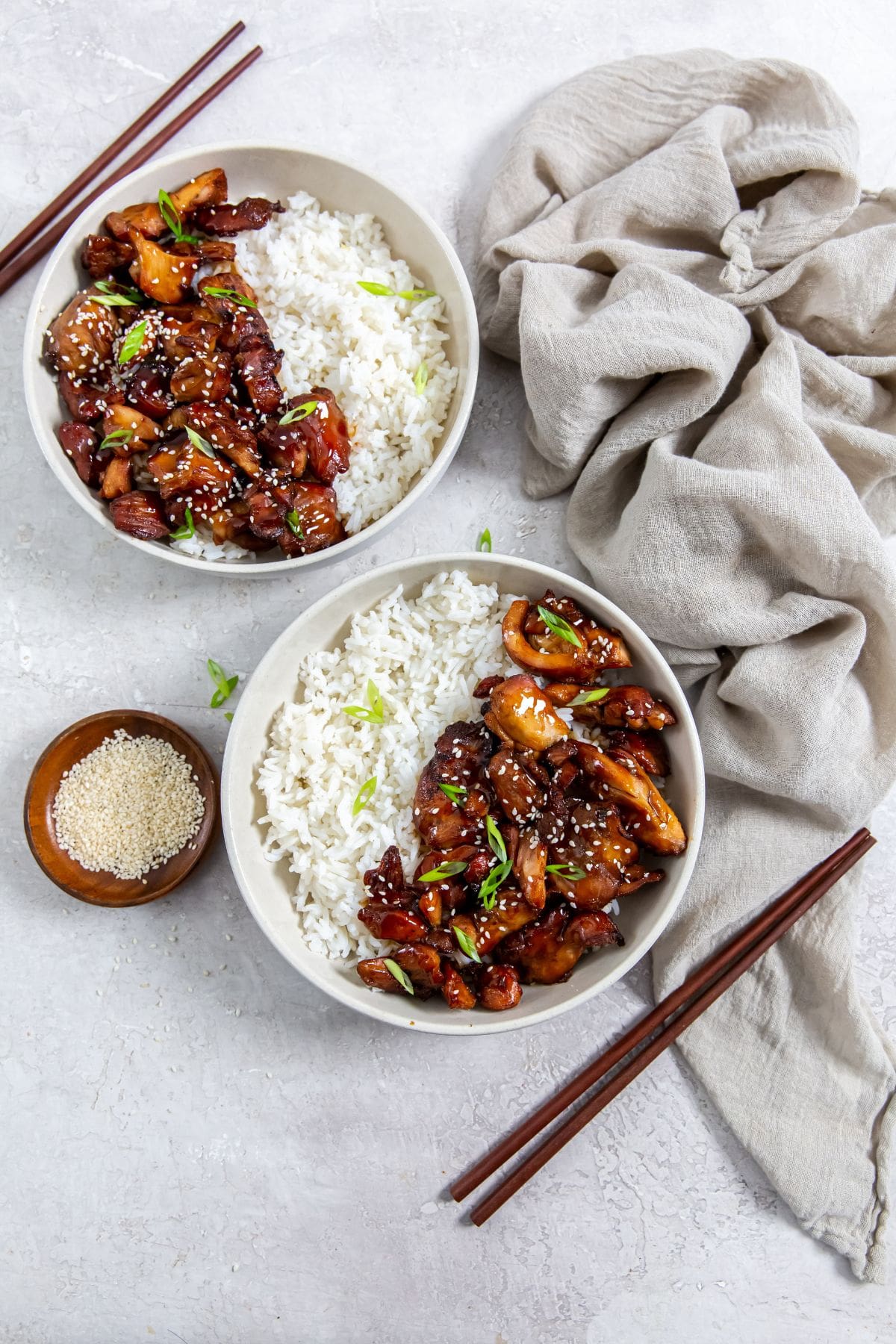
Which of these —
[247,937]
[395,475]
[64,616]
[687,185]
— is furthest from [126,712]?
[687,185]

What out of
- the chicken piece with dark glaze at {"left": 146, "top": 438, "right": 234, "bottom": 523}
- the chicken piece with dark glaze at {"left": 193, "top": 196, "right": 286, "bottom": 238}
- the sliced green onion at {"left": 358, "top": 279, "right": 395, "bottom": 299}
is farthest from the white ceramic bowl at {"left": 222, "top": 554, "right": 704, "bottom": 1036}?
the chicken piece with dark glaze at {"left": 193, "top": 196, "right": 286, "bottom": 238}

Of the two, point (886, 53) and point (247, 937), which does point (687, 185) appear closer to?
point (886, 53)

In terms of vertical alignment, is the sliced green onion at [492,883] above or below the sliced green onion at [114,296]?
below

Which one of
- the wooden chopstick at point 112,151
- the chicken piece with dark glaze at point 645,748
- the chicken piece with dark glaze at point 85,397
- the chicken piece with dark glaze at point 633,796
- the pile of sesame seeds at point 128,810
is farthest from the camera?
the wooden chopstick at point 112,151

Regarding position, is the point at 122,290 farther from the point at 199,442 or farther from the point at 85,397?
the point at 199,442

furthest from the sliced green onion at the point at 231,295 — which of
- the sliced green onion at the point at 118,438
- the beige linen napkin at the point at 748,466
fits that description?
the beige linen napkin at the point at 748,466

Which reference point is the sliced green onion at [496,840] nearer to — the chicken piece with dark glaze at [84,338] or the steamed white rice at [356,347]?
the steamed white rice at [356,347]
